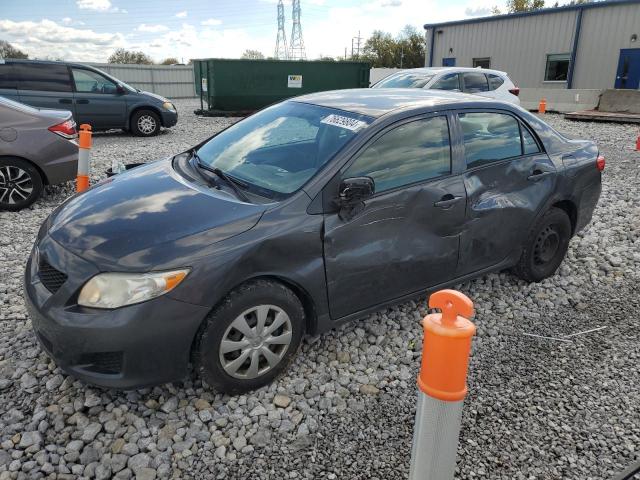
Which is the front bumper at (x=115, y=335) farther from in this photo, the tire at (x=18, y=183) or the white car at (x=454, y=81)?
the white car at (x=454, y=81)

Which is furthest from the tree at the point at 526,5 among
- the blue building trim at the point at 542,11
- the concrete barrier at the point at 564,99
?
the concrete barrier at the point at 564,99

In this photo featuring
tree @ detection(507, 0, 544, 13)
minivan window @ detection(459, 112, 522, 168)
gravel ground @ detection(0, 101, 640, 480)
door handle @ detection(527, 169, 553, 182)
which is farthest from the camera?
tree @ detection(507, 0, 544, 13)

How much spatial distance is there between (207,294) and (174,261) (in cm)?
23

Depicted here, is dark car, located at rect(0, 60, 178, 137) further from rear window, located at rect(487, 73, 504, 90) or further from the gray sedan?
rear window, located at rect(487, 73, 504, 90)

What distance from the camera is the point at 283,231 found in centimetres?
275

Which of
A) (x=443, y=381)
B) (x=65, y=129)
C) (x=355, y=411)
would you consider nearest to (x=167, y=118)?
(x=65, y=129)

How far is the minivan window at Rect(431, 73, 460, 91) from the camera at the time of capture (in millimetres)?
10234

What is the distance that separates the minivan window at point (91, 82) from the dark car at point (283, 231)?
8783mm

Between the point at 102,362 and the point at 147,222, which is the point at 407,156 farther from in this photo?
the point at 102,362

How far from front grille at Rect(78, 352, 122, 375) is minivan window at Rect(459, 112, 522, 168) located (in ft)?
8.28

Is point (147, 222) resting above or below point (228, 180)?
below

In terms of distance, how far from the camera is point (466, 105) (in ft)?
11.8

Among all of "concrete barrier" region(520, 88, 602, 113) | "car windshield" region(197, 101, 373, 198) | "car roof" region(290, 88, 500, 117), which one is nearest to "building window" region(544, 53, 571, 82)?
"concrete barrier" region(520, 88, 602, 113)

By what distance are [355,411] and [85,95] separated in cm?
1070
